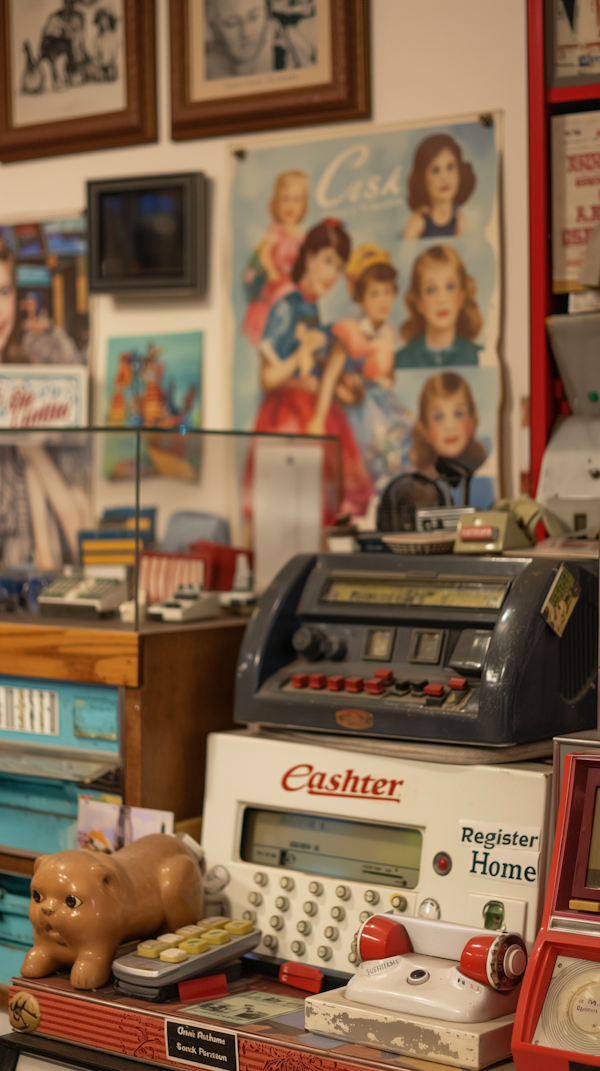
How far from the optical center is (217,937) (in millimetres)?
1470

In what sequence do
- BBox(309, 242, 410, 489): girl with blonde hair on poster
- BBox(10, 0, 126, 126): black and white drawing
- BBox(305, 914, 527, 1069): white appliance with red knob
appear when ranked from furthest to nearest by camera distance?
BBox(10, 0, 126, 126): black and white drawing → BBox(309, 242, 410, 489): girl with blonde hair on poster → BBox(305, 914, 527, 1069): white appliance with red knob

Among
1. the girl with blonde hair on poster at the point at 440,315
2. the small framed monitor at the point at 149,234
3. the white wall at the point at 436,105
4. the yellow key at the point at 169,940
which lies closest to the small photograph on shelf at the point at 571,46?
the white wall at the point at 436,105

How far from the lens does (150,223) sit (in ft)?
8.63

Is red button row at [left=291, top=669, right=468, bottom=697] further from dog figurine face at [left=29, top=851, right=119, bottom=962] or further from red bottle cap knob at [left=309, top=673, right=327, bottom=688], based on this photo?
dog figurine face at [left=29, top=851, right=119, bottom=962]

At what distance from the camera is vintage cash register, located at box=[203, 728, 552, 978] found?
1.37 meters

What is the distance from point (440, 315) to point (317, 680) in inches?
37.9

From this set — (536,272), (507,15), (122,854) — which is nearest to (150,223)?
(507,15)

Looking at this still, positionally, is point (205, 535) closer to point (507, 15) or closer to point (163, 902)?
point (163, 902)

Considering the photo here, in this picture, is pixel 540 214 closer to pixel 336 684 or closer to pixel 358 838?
pixel 336 684

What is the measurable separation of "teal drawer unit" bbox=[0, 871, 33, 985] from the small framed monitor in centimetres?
134

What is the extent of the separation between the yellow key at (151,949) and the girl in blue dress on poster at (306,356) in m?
1.08

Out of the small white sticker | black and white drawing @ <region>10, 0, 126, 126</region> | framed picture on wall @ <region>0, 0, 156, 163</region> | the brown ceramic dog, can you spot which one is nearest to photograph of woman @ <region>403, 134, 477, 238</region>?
framed picture on wall @ <region>0, 0, 156, 163</region>

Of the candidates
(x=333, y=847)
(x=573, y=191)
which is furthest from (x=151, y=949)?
(x=573, y=191)

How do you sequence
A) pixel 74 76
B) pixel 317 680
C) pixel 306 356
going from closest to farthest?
pixel 317 680
pixel 306 356
pixel 74 76
